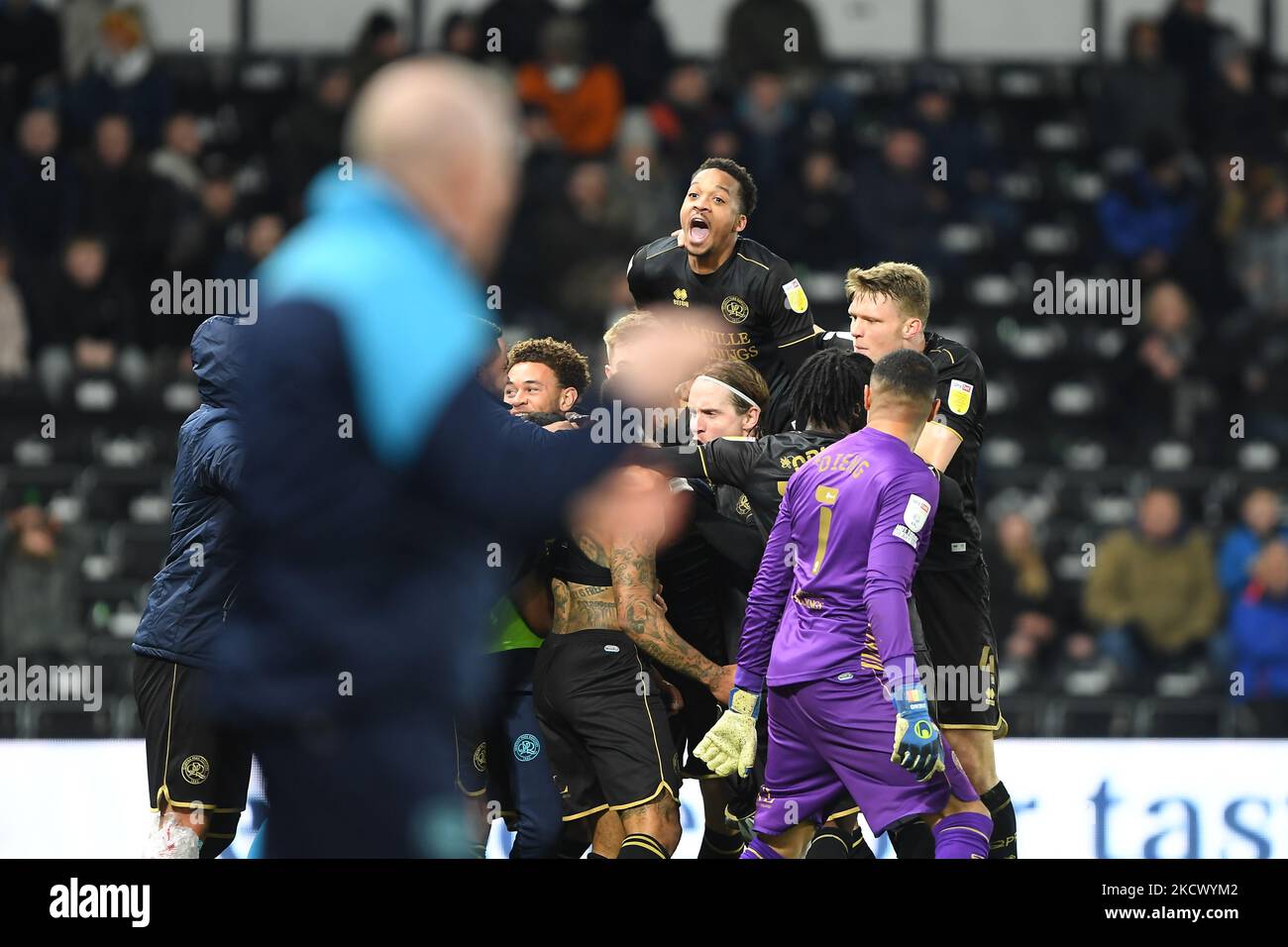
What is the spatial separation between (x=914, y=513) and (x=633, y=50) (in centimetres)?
1023

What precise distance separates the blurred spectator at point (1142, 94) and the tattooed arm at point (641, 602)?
10.7m

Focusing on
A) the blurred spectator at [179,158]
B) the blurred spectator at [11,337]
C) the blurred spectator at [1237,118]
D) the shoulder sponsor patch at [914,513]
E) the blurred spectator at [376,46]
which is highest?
the blurred spectator at [376,46]

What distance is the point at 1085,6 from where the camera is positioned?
645 inches

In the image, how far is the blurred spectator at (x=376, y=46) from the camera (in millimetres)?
14234

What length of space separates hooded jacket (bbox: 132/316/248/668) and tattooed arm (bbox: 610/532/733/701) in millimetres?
1259

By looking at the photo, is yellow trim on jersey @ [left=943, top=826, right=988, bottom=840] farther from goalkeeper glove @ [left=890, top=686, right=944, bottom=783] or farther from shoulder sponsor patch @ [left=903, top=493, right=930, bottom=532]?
shoulder sponsor patch @ [left=903, top=493, right=930, bottom=532]

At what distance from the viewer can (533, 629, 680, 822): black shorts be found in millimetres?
6020

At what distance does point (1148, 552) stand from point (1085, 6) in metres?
6.57

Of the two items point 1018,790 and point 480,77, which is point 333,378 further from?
point 1018,790

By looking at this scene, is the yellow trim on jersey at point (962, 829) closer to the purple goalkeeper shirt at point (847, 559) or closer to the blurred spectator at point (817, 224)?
the purple goalkeeper shirt at point (847, 559)

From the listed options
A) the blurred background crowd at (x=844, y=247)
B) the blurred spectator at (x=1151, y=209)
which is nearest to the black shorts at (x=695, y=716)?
the blurred background crowd at (x=844, y=247)

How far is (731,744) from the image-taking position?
5.72m

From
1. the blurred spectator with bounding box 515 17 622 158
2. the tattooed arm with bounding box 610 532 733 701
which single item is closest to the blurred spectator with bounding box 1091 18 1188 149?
the blurred spectator with bounding box 515 17 622 158
